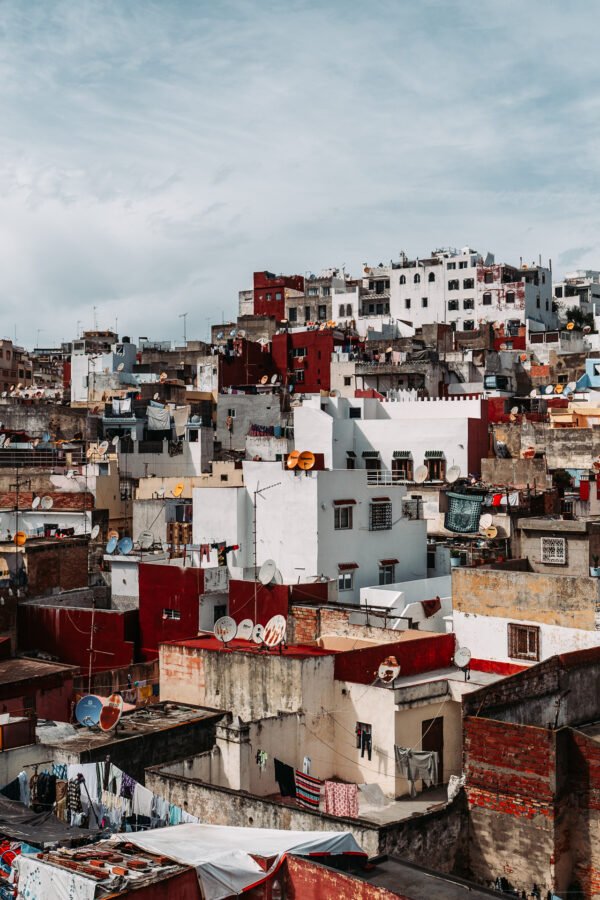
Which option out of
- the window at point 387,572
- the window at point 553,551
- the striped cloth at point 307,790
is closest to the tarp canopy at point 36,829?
the striped cloth at point 307,790

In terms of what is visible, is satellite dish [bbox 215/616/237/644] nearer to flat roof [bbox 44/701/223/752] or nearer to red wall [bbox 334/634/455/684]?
flat roof [bbox 44/701/223/752]

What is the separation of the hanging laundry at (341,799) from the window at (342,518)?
1281 cm

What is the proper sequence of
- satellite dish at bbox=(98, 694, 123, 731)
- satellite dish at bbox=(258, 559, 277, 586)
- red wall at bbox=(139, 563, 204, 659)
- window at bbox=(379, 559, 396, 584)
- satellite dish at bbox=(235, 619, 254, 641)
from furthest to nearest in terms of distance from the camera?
window at bbox=(379, 559, 396, 584)
red wall at bbox=(139, 563, 204, 659)
satellite dish at bbox=(258, 559, 277, 586)
satellite dish at bbox=(235, 619, 254, 641)
satellite dish at bbox=(98, 694, 123, 731)

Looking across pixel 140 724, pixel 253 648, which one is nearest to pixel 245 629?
pixel 253 648

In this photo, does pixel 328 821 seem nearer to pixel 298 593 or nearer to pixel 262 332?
pixel 298 593

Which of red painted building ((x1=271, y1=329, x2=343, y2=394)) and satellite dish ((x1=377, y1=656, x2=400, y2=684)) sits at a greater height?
red painted building ((x1=271, y1=329, x2=343, y2=394))

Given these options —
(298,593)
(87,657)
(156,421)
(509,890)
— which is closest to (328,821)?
(509,890)

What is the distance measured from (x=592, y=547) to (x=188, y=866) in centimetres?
1781

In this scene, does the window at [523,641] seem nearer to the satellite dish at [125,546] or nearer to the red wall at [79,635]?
the red wall at [79,635]

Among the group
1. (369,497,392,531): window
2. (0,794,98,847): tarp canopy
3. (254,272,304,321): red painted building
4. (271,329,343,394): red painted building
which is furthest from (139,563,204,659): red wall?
(254,272,304,321): red painted building

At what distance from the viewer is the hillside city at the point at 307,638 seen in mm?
16094

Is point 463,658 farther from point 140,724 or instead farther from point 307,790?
point 140,724

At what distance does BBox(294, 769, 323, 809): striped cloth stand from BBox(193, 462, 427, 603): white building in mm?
11149

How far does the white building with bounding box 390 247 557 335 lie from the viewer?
271 feet
